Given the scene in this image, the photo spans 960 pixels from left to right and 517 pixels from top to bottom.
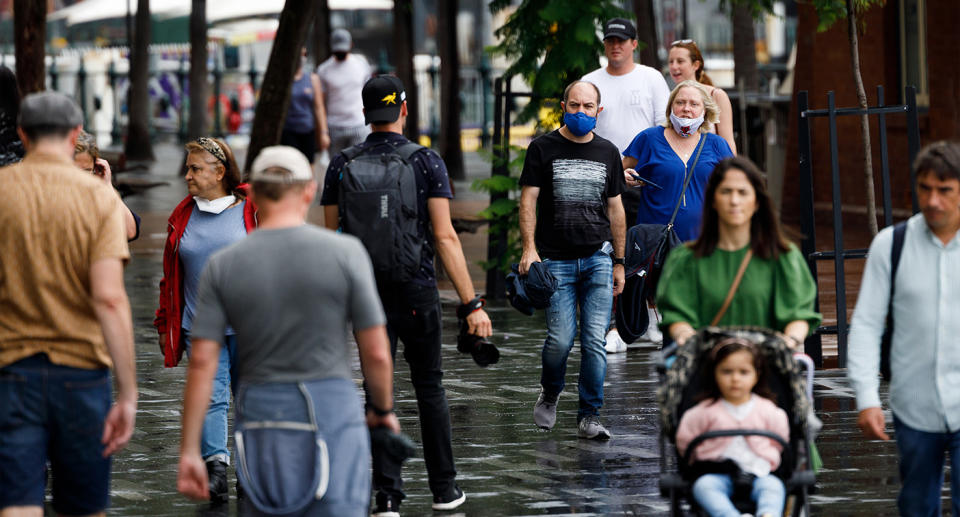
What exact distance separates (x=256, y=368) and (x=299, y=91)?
14.9 m

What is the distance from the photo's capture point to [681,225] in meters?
10.1

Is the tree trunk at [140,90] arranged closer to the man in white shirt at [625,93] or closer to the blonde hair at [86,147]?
the man in white shirt at [625,93]

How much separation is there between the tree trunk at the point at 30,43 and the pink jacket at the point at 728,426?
44.1ft

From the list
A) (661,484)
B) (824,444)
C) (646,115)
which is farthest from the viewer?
(646,115)

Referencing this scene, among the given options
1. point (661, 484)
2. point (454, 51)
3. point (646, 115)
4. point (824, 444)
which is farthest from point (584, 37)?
point (454, 51)

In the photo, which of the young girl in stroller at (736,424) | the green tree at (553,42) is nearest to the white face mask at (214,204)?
the young girl in stroller at (736,424)

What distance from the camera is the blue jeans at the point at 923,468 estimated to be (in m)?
5.82

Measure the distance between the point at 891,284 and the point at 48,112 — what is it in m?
2.82

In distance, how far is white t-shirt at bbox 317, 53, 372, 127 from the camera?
19250 mm

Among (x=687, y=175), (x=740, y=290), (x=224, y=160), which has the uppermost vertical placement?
(x=224, y=160)

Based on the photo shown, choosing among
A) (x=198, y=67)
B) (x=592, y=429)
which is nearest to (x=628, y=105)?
(x=592, y=429)

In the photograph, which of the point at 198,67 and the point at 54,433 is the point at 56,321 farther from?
the point at 198,67

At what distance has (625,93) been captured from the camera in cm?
1144

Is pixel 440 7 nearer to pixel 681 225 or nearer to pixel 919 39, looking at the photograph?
pixel 919 39
